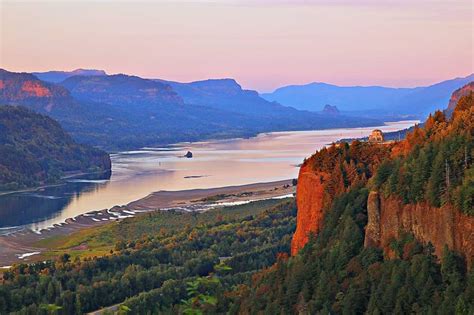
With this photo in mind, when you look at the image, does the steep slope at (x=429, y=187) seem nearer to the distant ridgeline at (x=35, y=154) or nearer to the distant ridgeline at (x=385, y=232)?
the distant ridgeline at (x=385, y=232)

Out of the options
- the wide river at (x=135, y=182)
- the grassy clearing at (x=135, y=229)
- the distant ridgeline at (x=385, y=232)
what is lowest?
the grassy clearing at (x=135, y=229)

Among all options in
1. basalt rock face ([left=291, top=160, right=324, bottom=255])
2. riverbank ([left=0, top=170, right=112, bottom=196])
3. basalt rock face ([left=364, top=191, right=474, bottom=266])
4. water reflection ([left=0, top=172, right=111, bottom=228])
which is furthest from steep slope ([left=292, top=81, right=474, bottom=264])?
riverbank ([left=0, top=170, right=112, bottom=196])

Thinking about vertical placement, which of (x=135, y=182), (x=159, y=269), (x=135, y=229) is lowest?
(x=135, y=229)


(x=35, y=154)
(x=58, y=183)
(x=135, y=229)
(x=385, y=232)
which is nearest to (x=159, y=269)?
(x=135, y=229)

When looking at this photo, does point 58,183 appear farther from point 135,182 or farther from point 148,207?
point 148,207

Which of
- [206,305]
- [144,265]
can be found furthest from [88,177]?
[206,305]

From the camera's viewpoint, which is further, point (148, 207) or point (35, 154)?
point (35, 154)

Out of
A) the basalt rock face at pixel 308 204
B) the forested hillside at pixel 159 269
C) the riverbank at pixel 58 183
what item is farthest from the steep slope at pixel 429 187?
the riverbank at pixel 58 183

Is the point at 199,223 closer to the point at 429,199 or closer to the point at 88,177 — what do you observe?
the point at 429,199
